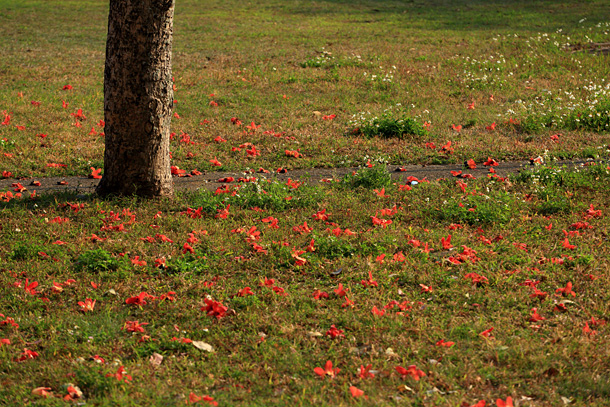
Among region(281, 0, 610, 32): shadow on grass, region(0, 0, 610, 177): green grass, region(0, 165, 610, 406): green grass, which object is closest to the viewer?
region(0, 165, 610, 406): green grass

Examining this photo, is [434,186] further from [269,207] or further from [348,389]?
[348,389]

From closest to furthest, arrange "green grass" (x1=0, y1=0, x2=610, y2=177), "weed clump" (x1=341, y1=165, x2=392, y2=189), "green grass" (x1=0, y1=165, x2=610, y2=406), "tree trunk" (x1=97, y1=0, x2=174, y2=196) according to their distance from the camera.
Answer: "green grass" (x1=0, y1=165, x2=610, y2=406)
"tree trunk" (x1=97, y1=0, x2=174, y2=196)
"weed clump" (x1=341, y1=165, x2=392, y2=189)
"green grass" (x1=0, y1=0, x2=610, y2=177)

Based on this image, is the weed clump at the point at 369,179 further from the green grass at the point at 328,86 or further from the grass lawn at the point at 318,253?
the green grass at the point at 328,86

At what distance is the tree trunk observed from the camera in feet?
21.4

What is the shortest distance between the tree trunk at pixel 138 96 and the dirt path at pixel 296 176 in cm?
66

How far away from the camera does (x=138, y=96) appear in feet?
21.9

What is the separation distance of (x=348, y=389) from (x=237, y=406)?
706 mm

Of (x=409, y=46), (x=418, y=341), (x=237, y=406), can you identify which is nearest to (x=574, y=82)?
(x=409, y=46)

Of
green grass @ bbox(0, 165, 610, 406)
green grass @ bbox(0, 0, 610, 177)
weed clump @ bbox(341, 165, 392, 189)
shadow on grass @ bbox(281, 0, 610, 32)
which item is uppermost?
shadow on grass @ bbox(281, 0, 610, 32)

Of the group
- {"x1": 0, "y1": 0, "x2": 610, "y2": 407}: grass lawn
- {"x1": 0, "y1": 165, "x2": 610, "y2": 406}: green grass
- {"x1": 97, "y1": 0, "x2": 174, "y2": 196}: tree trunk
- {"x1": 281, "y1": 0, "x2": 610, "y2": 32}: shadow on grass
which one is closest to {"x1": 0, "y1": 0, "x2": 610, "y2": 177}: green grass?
{"x1": 0, "y1": 0, "x2": 610, "y2": 407}: grass lawn

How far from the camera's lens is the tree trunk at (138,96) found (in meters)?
6.52

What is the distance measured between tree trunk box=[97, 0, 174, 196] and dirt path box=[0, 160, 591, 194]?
659mm

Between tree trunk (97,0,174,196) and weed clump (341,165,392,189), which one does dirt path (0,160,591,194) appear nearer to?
weed clump (341,165,392,189)

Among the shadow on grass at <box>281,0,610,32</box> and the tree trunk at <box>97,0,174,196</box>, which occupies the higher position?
the shadow on grass at <box>281,0,610,32</box>
